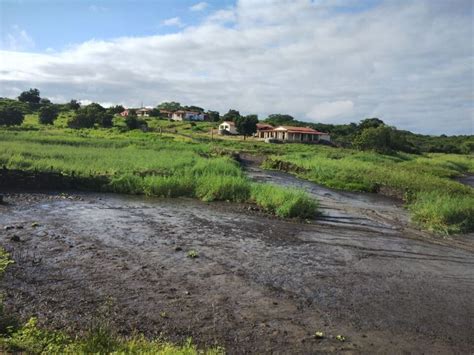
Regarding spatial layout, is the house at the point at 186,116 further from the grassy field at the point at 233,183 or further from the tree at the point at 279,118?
the grassy field at the point at 233,183

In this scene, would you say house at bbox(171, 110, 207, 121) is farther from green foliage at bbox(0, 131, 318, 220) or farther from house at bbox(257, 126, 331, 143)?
green foliage at bbox(0, 131, 318, 220)

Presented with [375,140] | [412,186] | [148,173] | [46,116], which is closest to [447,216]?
[412,186]

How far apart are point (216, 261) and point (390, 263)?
198 inches

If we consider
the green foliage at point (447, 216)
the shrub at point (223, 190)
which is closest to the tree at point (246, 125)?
the shrub at point (223, 190)

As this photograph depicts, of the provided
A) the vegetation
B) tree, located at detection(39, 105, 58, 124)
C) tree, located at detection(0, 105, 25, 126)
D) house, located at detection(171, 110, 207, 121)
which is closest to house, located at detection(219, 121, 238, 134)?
house, located at detection(171, 110, 207, 121)

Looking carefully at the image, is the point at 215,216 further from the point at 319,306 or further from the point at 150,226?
the point at 319,306

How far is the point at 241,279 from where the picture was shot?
9.99 m

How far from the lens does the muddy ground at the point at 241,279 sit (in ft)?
24.4

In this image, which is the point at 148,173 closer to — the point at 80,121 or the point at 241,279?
the point at 241,279

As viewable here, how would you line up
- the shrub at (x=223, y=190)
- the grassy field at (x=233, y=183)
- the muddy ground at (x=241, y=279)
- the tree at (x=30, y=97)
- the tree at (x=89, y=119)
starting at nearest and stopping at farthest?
the muddy ground at (x=241, y=279)
the grassy field at (x=233, y=183)
the shrub at (x=223, y=190)
the tree at (x=89, y=119)
the tree at (x=30, y=97)

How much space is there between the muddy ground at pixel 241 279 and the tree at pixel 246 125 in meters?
60.3

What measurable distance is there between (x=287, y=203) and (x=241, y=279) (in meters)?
8.38

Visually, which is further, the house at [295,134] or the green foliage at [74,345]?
the house at [295,134]

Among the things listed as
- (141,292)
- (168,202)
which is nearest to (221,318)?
(141,292)
